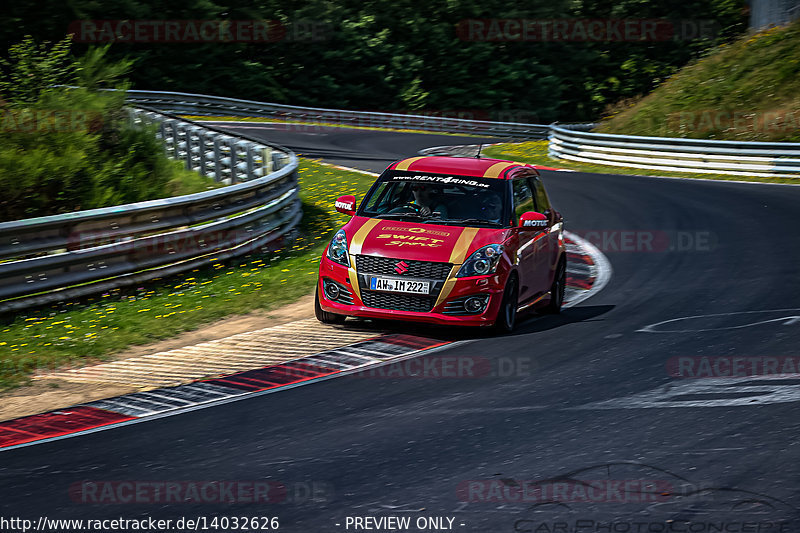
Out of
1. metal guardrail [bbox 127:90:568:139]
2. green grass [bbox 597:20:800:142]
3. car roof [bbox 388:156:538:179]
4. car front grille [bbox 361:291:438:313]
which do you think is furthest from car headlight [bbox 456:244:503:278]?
metal guardrail [bbox 127:90:568:139]

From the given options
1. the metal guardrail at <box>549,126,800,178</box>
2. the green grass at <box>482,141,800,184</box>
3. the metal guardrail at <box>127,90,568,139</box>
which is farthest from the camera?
the metal guardrail at <box>127,90,568,139</box>

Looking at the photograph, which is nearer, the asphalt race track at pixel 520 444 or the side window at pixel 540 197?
the asphalt race track at pixel 520 444

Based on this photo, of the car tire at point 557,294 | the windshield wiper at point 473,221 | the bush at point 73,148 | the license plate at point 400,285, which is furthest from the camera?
the bush at point 73,148

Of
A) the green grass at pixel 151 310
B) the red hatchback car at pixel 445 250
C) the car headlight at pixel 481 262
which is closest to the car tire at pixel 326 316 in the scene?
the red hatchback car at pixel 445 250

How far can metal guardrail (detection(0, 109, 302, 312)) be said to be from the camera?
11.1 metres

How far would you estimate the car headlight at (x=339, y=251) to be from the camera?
33.3 ft

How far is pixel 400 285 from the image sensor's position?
9805mm

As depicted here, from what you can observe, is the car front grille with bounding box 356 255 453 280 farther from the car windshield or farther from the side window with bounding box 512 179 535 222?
the side window with bounding box 512 179 535 222

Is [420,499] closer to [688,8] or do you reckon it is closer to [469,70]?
[469,70]

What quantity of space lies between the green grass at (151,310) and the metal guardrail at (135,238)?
19cm

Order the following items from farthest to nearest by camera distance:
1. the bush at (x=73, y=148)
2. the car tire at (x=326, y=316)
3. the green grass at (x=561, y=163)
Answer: the green grass at (x=561, y=163), the bush at (x=73, y=148), the car tire at (x=326, y=316)

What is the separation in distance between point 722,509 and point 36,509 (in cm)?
364

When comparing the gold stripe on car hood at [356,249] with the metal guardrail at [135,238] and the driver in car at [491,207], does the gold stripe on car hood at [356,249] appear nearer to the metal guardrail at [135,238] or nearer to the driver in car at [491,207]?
the driver in car at [491,207]

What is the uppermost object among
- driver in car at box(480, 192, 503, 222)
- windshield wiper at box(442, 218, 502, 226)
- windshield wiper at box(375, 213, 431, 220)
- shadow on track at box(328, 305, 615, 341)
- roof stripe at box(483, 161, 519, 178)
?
roof stripe at box(483, 161, 519, 178)
